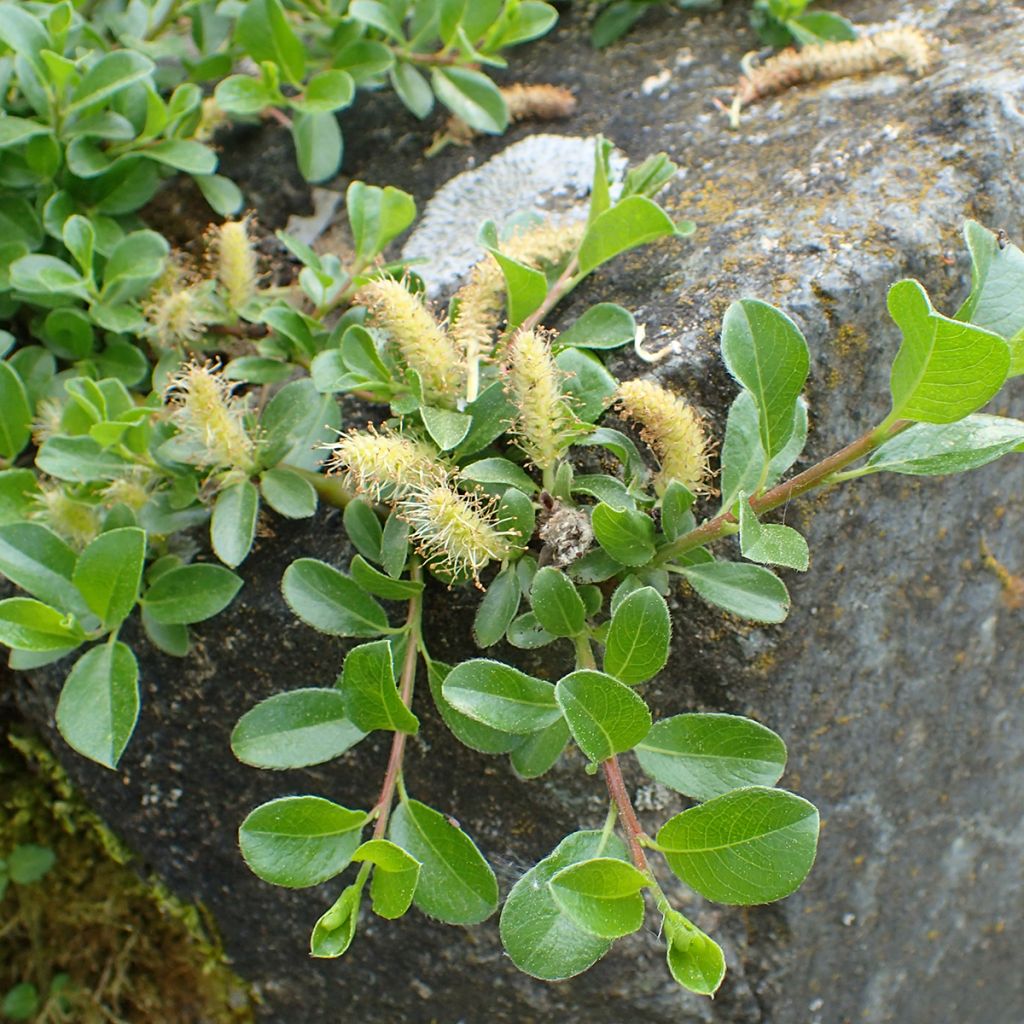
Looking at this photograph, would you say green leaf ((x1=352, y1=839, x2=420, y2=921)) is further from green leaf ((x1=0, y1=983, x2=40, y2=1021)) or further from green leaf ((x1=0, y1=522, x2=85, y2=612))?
green leaf ((x1=0, y1=983, x2=40, y2=1021))

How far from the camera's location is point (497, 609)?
105 centimetres

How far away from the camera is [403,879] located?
36.2 inches

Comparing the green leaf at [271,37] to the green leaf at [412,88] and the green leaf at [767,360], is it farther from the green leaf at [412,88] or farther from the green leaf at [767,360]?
the green leaf at [767,360]

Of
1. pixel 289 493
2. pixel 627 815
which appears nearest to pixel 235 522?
pixel 289 493

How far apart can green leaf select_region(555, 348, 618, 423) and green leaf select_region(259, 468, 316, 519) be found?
315mm

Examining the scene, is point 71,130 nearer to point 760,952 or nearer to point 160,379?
point 160,379

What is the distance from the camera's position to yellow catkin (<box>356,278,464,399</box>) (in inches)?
41.6

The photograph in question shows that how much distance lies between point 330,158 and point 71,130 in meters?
0.35

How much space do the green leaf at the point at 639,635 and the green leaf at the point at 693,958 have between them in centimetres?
21

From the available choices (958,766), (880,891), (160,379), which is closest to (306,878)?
(160,379)

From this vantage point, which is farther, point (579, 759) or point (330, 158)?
point (330, 158)

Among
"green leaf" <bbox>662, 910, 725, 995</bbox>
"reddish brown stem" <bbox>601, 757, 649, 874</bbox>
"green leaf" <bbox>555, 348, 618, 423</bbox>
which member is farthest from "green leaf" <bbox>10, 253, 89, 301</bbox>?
"green leaf" <bbox>662, 910, 725, 995</bbox>

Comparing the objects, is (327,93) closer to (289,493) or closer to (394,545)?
(289,493)

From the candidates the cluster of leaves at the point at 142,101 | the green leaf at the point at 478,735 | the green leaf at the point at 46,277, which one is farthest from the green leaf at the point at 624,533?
the green leaf at the point at 46,277
